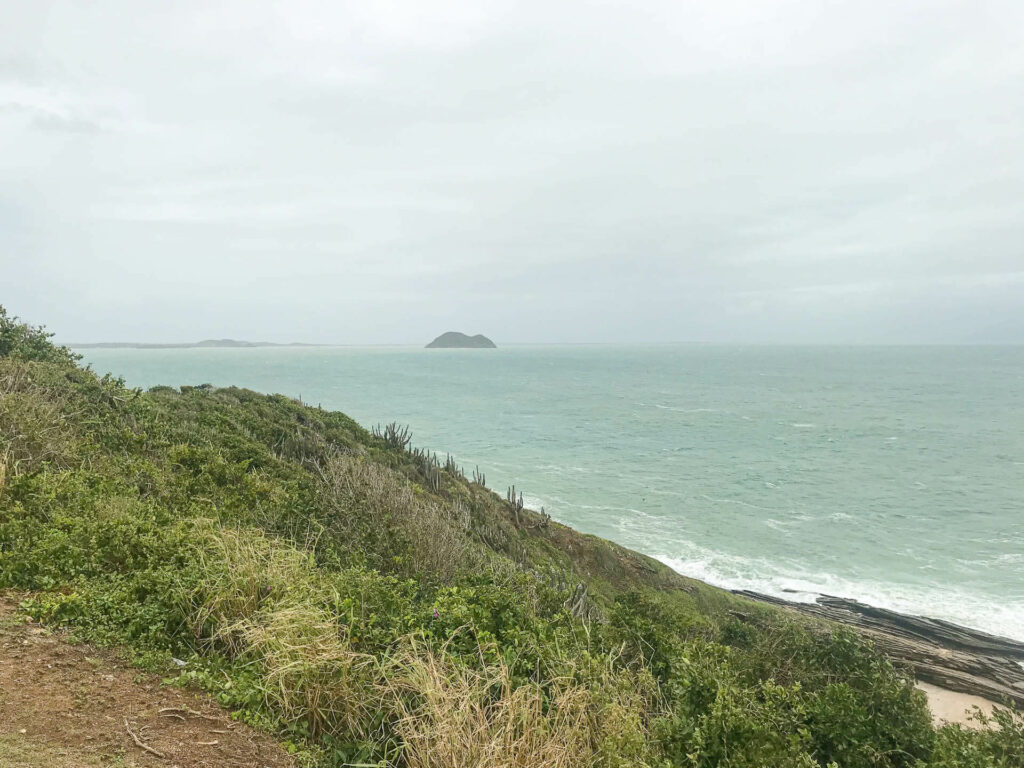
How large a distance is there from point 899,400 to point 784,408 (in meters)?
28.5

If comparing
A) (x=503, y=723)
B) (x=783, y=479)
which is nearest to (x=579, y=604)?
(x=503, y=723)

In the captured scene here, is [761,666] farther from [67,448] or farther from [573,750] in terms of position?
[67,448]

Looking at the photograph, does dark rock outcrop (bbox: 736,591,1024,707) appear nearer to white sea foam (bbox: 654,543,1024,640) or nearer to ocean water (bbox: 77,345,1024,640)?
white sea foam (bbox: 654,543,1024,640)

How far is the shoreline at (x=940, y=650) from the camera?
18.0m

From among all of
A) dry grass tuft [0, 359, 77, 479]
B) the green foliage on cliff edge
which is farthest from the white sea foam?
dry grass tuft [0, 359, 77, 479]

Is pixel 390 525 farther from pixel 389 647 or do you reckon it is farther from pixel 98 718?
pixel 98 718

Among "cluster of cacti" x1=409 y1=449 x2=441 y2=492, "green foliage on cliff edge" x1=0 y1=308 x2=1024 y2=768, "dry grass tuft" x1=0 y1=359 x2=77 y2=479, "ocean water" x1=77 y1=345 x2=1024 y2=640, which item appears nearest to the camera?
"green foliage on cliff edge" x1=0 y1=308 x2=1024 y2=768

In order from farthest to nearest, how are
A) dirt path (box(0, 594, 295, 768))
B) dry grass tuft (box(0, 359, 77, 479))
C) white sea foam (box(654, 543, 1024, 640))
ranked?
1. white sea foam (box(654, 543, 1024, 640))
2. dry grass tuft (box(0, 359, 77, 479))
3. dirt path (box(0, 594, 295, 768))

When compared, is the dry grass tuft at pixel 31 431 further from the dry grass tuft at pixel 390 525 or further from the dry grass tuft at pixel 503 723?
the dry grass tuft at pixel 503 723

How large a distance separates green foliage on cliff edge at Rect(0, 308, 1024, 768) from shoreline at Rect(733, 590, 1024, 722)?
1338 centimetres

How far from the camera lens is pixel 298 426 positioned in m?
20.9

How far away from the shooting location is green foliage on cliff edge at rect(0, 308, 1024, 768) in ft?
13.9

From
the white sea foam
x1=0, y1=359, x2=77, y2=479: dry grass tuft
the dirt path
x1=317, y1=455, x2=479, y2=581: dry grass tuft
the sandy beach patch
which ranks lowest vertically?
the white sea foam

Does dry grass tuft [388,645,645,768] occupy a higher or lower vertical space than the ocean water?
higher
